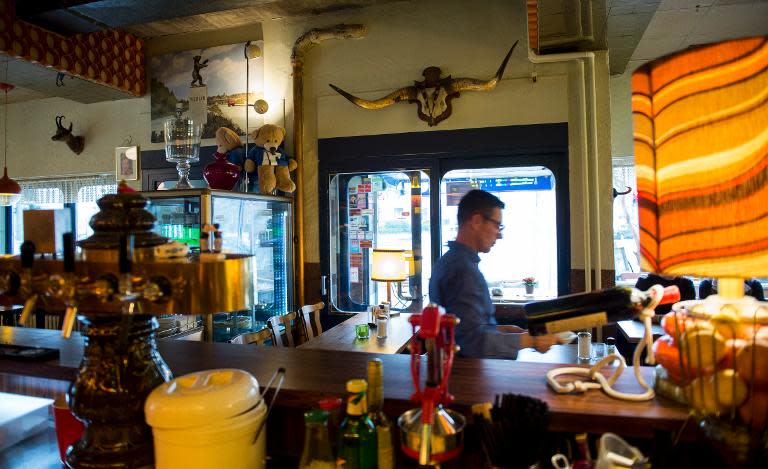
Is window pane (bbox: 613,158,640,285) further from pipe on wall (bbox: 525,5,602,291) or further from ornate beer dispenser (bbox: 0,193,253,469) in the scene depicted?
ornate beer dispenser (bbox: 0,193,253,469)

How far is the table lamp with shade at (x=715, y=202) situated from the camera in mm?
830

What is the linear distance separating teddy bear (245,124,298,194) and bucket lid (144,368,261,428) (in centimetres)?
371

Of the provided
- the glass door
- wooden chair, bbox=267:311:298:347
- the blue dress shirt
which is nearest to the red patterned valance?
the glass door

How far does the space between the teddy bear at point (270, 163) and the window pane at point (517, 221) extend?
1507mm

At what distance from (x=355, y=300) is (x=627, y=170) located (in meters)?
3.53

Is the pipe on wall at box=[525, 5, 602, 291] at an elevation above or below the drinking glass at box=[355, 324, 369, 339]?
above

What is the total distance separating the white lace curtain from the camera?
6468mm

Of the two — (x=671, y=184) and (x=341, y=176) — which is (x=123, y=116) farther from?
(x=671, y=184)

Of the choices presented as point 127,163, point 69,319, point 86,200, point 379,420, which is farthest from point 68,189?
point 379,420

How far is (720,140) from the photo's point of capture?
86cm

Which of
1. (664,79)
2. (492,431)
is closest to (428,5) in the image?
(664,79)

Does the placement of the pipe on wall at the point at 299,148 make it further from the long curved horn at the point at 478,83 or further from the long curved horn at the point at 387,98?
the long curved horn at the point at 478,83

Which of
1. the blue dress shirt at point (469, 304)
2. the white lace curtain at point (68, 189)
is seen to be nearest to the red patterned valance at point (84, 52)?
the white lace curtain at point (68, 189)

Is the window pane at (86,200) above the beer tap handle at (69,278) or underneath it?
above
